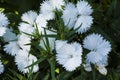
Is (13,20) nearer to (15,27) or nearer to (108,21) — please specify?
(15,27)

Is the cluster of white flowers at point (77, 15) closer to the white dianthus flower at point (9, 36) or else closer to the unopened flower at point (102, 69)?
the unopened flower at point (102, 69)

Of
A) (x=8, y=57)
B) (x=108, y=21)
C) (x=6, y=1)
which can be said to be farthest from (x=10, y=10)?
(x=108, y=21)

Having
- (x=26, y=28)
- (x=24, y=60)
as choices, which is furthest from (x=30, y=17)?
(x=24, y=60)

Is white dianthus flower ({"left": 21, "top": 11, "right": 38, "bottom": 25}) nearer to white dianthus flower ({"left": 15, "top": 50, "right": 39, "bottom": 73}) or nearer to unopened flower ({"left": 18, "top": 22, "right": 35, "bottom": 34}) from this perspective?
unopened flower ({"left": 18, "top": 22, "right": 35, "bottom": 34})

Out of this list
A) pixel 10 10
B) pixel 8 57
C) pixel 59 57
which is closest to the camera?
pixel 59 57

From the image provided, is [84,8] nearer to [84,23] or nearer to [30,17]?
[84,23]

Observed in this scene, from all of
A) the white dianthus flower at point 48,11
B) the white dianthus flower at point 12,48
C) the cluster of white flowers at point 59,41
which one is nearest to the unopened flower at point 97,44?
the cluster of white flowers at point 59,41
